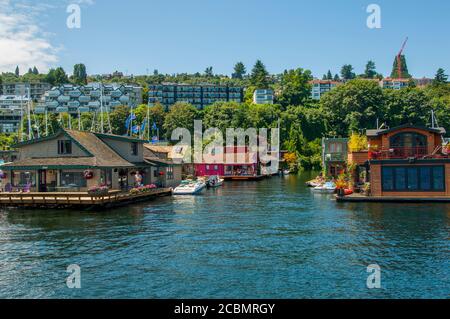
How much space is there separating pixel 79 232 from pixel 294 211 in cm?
2080

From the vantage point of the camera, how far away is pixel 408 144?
5200cm

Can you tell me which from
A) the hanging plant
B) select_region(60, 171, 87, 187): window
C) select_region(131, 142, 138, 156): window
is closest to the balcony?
the hanging plant

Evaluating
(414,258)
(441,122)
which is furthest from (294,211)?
(441,122)

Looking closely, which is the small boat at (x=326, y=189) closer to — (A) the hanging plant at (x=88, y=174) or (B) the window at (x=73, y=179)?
(A) the hanging plant at (x=88, y=174)

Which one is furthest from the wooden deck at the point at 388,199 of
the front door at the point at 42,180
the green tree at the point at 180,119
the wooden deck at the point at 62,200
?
→ the green tree at the point at 180,119

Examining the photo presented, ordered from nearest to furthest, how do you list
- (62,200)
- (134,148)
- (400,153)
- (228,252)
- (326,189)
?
(228,252) → (62,200) → (400,153) → (134,148) → (326,189)

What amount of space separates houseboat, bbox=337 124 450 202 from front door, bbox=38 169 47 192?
33006 millimetres

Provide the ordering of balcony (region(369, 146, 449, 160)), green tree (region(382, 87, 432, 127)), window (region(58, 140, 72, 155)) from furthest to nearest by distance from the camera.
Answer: green tree (region(382, 87, 432, 127))
window (region(58, 140, 72, 155))
balcony (region(369, 146, 449, 160))

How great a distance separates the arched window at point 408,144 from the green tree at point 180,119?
104 meters

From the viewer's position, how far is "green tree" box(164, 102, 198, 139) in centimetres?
15250

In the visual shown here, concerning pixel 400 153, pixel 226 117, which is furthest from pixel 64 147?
pixel 226 117

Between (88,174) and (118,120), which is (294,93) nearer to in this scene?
(118,120)

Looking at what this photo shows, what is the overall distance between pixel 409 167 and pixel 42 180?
40.8m

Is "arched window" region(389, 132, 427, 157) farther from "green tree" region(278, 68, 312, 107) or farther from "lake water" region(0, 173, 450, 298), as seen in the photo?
"green tree" region(278, 68, 312, 107)
